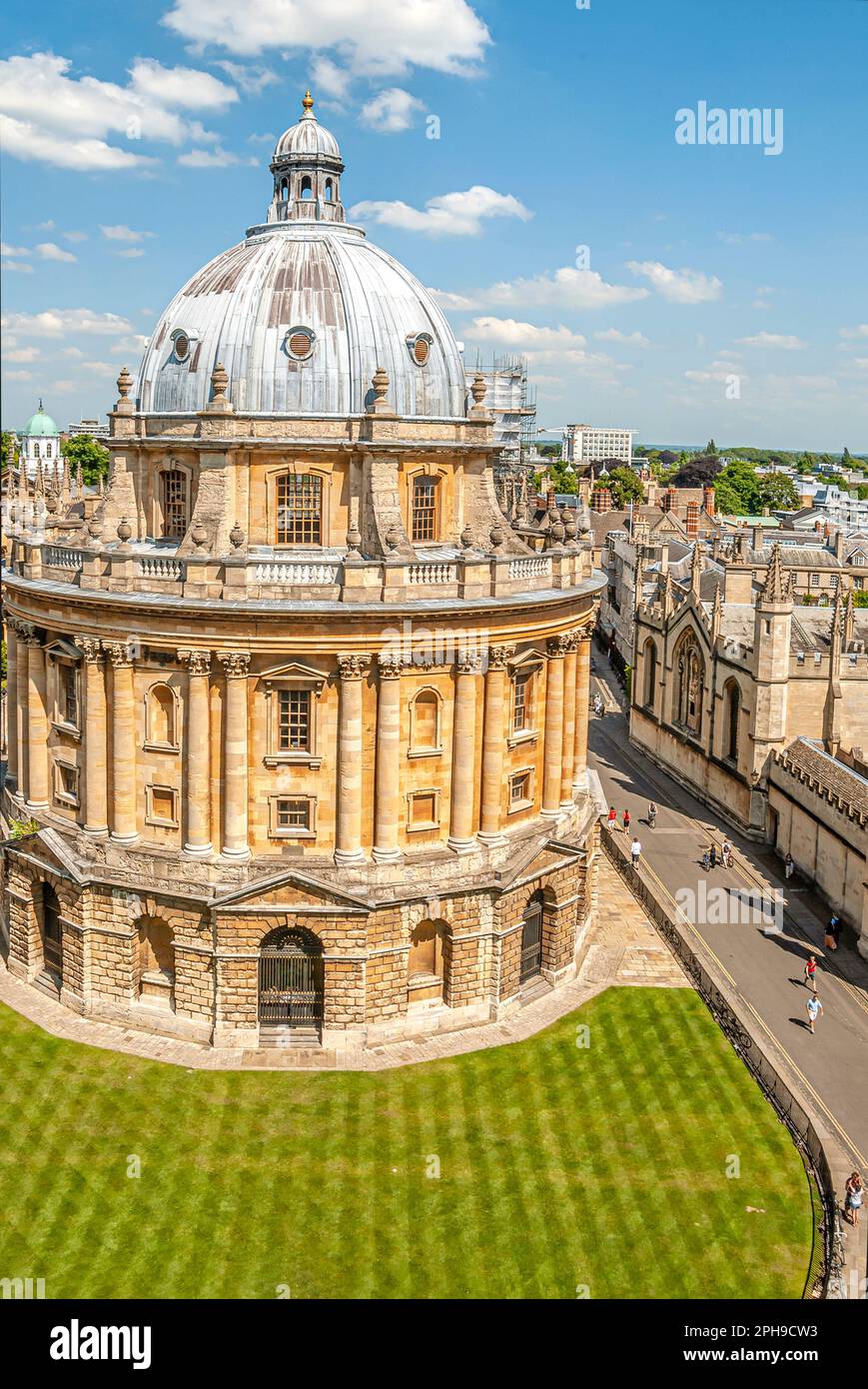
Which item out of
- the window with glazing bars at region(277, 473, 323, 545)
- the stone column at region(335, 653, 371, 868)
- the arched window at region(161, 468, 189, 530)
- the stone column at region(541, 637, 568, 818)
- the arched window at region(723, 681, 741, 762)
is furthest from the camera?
the arched window at region(723, 681, 741, 762)

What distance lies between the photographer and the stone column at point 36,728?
4059cm

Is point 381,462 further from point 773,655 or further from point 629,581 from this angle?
point 629,581

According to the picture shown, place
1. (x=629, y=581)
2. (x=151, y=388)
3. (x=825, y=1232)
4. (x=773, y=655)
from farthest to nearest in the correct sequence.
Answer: (x=629, y=581) < (x=773, y=655) < (x=151, y=388) < (x=825, y=1232)

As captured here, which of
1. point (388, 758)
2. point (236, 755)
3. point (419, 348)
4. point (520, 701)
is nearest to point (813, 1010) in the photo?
point (520, 701)

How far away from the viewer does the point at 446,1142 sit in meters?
32.1

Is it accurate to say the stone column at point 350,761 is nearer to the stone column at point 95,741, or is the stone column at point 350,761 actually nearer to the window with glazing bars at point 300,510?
the window with glazing bars at point 300,510

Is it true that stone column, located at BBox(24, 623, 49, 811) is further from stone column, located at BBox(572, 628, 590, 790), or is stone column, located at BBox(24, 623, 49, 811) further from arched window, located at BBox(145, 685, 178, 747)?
stone column, located at BBox(572, 628, 590, 790)

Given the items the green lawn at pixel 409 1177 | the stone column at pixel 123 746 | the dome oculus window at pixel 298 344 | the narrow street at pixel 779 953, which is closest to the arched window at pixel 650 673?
the narrow street at pixel 779 953

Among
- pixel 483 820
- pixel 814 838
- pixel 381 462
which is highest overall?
pixel 381 462

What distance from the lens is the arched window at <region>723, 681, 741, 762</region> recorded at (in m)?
61.6

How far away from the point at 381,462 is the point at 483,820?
1240 cm

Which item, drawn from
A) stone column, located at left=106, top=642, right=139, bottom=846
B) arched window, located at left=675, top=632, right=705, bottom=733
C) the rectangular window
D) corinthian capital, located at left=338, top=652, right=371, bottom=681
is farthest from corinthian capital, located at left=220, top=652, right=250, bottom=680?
arched window, located at left=675, top=632, right=705, bottom=733

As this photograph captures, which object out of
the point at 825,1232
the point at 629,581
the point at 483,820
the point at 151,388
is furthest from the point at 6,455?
the point at 825,1232

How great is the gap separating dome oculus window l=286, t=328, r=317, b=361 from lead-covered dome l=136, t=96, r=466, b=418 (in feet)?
0.11
